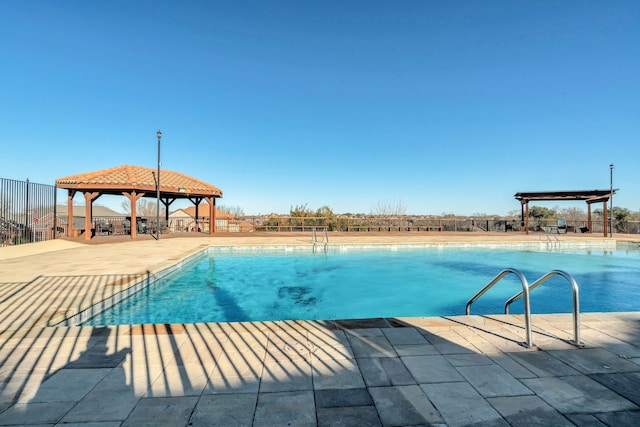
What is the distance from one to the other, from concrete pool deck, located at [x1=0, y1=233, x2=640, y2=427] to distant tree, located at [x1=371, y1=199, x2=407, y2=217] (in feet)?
87.0

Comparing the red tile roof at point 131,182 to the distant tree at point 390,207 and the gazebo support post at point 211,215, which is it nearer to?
the gazebo support post at point 211,215

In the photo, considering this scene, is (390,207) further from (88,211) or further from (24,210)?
(24,210)

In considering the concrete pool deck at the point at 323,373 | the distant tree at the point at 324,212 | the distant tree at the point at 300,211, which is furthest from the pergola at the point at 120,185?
the concrete pool deck at the point at 323,373

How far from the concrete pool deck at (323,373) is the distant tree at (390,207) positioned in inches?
1043

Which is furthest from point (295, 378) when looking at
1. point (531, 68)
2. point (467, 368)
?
point (531, 68)

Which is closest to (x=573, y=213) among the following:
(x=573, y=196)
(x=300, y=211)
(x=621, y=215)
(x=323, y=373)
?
(x=621, y=215)

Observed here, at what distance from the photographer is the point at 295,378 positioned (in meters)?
2.10

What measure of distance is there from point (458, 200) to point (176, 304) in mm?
37227

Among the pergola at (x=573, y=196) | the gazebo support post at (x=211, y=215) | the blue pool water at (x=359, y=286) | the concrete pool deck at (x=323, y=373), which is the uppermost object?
the pergola at (x=573, y=196)

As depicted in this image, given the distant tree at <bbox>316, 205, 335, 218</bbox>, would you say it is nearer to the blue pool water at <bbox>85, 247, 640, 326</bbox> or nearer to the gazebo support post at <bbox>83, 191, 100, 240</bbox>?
the blue pool water at <bbox>85, 247, 640, 326</bbox>

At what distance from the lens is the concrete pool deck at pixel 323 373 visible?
1690 millimetres

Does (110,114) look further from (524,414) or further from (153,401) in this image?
(524,414)

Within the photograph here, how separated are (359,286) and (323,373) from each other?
560 centimetres

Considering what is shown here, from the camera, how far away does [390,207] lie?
29.9 meters
